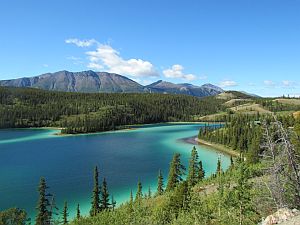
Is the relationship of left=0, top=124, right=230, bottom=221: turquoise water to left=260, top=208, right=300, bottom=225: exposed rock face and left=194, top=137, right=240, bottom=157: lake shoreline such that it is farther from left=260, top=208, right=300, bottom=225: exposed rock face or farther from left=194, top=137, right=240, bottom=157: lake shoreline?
left=260, top=208, right=300, bottom=225: exposed rock face

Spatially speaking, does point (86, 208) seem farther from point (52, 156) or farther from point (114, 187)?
point (52, 156)

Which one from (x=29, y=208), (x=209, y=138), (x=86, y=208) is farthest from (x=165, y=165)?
(x=209, y=138)

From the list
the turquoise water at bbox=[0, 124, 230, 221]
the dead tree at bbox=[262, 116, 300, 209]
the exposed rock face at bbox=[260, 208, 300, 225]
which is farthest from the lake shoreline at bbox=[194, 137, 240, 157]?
the exposed rock face at bbox=[260, 208, 300, 225]

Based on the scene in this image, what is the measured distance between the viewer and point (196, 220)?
2295 cm

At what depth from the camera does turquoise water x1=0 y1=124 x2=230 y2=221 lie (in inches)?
2606

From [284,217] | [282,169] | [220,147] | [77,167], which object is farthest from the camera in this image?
[220,147]

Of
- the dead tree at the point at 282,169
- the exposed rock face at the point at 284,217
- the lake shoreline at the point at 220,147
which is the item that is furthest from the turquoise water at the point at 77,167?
the exposed rock face at the point at 284,217

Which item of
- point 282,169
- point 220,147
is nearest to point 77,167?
point 220,147

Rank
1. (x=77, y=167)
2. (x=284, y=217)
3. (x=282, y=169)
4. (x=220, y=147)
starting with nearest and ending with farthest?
(x=284, y=217) → (x=282, y=169) → (x=77, y=167) → (x=220, y=147)

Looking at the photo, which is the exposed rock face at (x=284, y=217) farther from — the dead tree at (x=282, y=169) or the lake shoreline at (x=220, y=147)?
the lake shoreline at (x=220, y=147)

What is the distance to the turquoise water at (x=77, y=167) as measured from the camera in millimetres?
66181

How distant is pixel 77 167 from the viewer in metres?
96.7

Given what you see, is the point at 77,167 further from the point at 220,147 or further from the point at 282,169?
the point at 282,169

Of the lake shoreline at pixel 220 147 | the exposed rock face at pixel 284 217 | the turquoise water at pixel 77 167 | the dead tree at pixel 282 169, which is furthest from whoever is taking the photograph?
the lake shoreline at pixel 220 147
